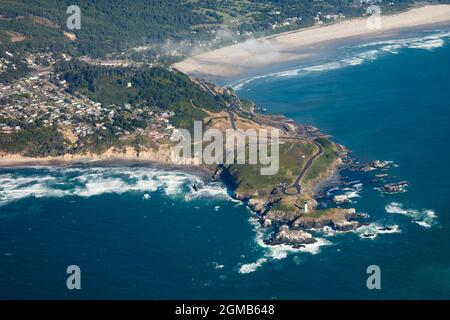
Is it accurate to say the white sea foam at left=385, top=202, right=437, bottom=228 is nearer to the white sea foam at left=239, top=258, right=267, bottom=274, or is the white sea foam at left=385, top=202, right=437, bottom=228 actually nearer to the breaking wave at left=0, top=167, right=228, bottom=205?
the white sea foam at left=239, top=258, right=267, bottom=274

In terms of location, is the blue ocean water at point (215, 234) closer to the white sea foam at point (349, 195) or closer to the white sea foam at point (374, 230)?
the white sea foam at point (349, 195)

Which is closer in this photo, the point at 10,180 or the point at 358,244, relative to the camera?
the point at 358,244

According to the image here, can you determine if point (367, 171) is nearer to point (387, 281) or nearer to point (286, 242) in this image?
point (286, 242)

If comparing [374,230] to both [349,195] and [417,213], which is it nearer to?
[417,213]

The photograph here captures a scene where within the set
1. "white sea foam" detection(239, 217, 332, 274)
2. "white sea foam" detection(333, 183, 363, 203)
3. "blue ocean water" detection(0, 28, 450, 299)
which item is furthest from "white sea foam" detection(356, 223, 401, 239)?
"white sea foam" detection(333, 183, 363, 203)

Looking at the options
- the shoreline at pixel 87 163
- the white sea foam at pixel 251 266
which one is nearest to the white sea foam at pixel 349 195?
the white sea foam at pixel 251 266

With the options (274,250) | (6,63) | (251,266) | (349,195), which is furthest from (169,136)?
(6,63)
